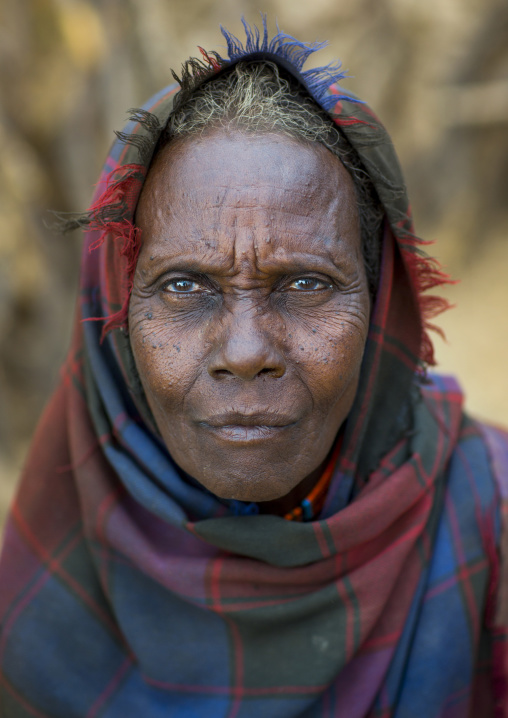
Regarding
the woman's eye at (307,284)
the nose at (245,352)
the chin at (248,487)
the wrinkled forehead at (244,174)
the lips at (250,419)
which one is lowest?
the chin at (248,487)

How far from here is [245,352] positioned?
4.63 ft

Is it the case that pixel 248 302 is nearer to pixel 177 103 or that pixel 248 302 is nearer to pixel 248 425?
pixel 248 425

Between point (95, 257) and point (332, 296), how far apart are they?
0.76m

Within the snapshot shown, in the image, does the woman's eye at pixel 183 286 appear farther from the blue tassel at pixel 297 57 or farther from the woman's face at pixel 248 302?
the blue tassel at pixel 297 57

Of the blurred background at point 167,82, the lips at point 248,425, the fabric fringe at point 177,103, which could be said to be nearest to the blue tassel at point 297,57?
the fabric fringe at point 177,103

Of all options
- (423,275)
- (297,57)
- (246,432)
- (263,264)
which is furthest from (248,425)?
(297,57)

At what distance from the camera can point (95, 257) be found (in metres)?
1.93

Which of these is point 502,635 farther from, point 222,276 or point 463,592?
point 222,276

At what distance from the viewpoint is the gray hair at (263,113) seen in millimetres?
1556

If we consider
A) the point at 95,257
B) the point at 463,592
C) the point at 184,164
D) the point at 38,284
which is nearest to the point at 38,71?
the point at 38,284

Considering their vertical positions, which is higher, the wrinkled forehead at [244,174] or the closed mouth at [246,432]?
the wrinkled forehead at [244,174]

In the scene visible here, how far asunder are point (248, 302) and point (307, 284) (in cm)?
17

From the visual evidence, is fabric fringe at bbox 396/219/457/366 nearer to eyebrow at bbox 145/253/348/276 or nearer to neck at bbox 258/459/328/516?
eyebrow at bbox 145/253/348/276

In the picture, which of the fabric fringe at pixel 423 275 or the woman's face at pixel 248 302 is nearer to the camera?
the woman's face at pixel 248 302
